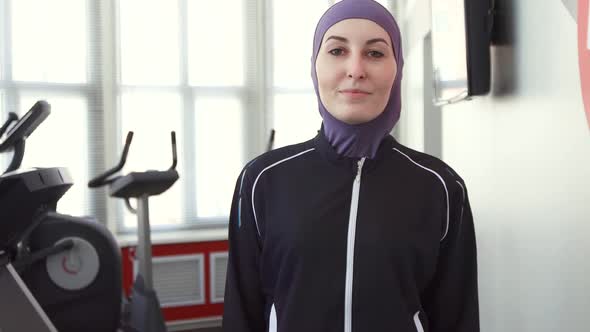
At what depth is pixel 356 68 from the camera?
93cm

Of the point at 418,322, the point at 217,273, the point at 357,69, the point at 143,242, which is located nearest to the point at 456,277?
the point at 418,322

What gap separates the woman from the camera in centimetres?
94

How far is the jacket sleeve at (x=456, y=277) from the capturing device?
3.29 feet

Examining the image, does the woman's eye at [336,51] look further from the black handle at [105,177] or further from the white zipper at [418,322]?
the black handle at [105,177]

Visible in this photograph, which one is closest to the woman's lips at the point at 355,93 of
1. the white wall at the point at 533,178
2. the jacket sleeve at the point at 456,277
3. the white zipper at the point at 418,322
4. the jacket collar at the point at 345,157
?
the jacket collar at the point at 345,157

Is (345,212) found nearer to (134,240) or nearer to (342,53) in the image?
(342,53)

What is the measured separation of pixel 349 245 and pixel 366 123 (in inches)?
9.6

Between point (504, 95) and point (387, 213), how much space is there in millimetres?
1016

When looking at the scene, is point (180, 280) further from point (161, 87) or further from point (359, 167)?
point (359, 167)

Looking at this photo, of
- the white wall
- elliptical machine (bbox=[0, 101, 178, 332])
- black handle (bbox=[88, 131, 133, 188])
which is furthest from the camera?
black handle (bbox=[88, 131, 133, 188])

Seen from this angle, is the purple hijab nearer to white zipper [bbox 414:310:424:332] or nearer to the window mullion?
white zipper [bbox 414:310:424:332]

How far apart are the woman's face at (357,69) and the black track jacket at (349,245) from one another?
0.35ft

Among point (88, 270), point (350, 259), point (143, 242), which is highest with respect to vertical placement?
point (350, 259)

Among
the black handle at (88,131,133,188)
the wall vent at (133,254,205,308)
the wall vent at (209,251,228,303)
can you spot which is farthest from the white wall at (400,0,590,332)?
the wall vent at (133,254,205,308)
